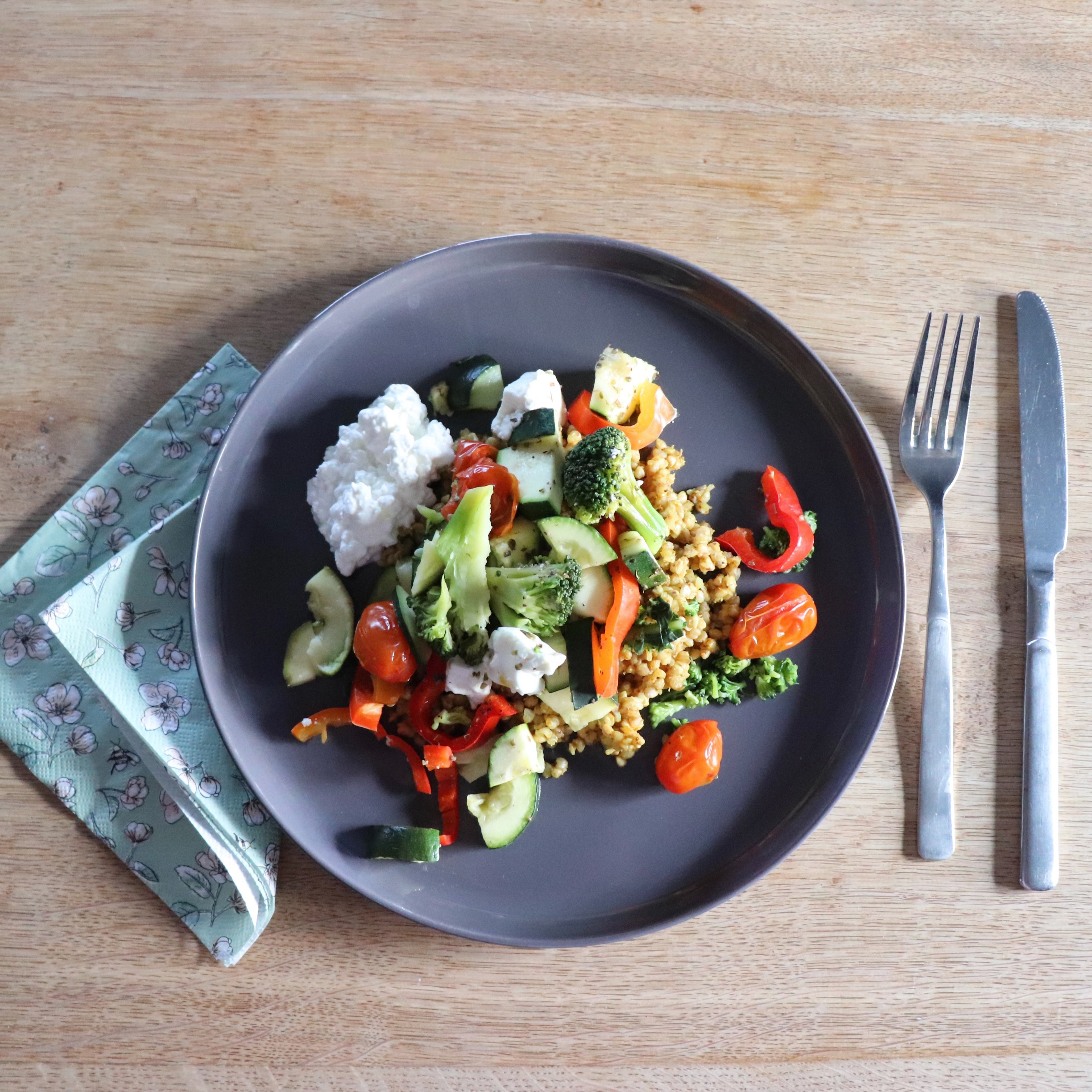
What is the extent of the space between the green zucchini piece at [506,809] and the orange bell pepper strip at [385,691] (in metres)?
0.40

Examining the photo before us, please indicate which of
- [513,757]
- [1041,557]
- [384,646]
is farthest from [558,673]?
[1041,557]

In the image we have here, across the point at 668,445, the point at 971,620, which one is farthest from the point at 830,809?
the point at 668,445

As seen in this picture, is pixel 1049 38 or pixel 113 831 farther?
pixel 1049 38

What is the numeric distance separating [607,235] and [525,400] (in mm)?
908

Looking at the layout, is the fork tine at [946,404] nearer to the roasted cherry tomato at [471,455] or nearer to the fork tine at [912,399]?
the fork tine at [912,399]

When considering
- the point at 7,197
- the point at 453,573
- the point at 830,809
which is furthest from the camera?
the point at 7,197

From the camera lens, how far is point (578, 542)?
8.88 feet

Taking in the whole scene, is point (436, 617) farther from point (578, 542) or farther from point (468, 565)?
point (578, 542)

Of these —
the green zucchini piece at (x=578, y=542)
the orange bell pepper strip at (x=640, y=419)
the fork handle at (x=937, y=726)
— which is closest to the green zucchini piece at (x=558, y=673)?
the green zucchini piece at (x=578, y=542)

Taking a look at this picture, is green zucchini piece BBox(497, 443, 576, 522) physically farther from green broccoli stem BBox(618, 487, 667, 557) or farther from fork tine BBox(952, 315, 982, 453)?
fork tine BBox(952, 315, 982, 453)

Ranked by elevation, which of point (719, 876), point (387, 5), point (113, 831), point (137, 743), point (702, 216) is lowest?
point (719, 876)

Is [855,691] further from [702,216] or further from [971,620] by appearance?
[702,216]

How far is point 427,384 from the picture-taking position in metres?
3.07

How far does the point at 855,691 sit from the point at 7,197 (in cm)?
349
